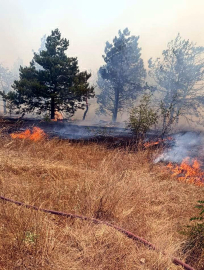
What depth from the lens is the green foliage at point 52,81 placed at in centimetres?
1608

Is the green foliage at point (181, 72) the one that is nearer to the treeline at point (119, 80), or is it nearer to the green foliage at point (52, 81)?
the treeline at point (119, 80)

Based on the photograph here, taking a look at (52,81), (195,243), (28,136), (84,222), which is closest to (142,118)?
(28,136)

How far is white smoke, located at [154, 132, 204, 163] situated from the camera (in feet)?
29.8

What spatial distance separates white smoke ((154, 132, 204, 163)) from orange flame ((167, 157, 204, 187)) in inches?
23.4

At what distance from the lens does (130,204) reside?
390 cm

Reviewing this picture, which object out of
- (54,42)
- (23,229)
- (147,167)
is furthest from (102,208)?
(54,42)

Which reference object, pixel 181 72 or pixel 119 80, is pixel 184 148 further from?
pixel 119 80

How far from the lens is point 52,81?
671 inches

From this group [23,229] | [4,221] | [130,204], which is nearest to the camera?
[23,229]

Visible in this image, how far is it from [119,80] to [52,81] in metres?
Result: 12.4

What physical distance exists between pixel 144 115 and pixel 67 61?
10.6 metres

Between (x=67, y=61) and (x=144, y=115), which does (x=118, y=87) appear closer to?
(x=67, y=61)

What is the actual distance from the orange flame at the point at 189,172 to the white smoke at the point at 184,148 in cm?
60

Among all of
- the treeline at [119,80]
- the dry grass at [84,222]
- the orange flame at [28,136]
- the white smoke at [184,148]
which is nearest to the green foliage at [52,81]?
the treeline at [119,80]
